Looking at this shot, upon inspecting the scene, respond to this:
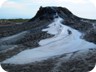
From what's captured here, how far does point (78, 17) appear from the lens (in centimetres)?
240

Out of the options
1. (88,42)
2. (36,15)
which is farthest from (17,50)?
(88,42)

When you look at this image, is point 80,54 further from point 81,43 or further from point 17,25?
point 17,25

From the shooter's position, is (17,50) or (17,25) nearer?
(17,50)

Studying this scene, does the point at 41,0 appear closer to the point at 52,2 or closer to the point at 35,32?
the point at 52,2

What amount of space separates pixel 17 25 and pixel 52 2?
311mm

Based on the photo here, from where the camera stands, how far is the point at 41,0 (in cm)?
238

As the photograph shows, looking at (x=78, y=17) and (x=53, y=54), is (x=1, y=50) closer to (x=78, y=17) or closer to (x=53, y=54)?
(x=53, y=54)

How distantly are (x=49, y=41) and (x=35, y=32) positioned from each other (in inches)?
6.1

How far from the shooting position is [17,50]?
7.45 feet

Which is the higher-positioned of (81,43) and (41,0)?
(41,0)

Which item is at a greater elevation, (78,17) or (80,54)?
Result: (78,17)

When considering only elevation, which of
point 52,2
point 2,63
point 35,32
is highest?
point 52,2

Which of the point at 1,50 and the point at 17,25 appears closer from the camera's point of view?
the point at 1,50

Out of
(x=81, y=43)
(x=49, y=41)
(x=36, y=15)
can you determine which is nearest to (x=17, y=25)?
(x=36, y=15)
